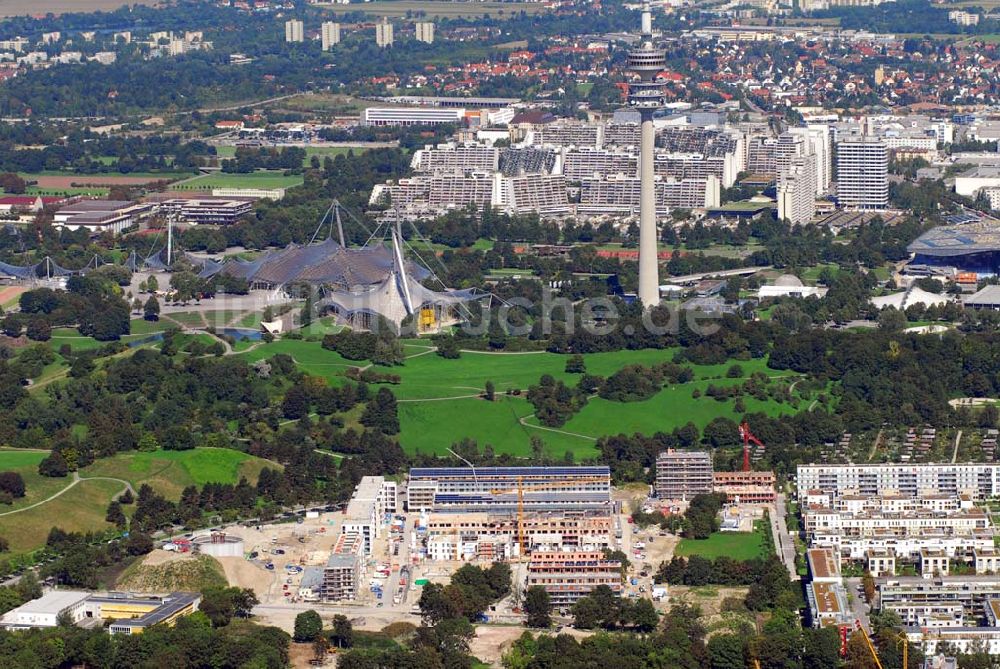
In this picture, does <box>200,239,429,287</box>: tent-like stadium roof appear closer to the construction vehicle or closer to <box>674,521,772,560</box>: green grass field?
<box>674,521,772,560</box>: green grass field

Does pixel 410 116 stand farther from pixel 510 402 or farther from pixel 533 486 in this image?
pixel 533 486

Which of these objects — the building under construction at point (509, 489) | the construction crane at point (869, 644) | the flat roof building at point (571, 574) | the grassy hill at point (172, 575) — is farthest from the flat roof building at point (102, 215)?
the construction crane at point (869, 644)

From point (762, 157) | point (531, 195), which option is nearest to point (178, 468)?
point (531, 195)

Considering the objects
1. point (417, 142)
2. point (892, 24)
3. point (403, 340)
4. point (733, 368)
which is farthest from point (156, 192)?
point (892, 24)

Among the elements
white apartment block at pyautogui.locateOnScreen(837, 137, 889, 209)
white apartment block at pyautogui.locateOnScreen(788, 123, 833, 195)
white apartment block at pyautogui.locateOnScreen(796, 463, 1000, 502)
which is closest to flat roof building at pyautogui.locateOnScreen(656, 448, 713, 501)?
white apartment block at pyautogui.locateOnScreen(796, 463, 1000, 502)

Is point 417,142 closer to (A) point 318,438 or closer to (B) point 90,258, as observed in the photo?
(B) point 90,258

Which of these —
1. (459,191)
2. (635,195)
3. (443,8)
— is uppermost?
(635,195)
